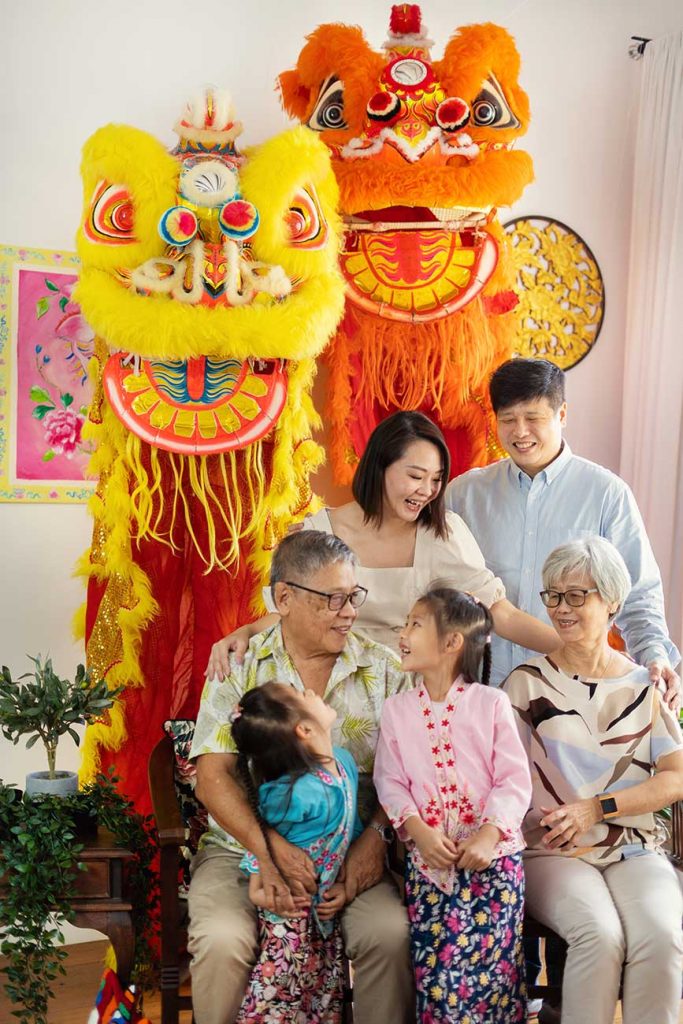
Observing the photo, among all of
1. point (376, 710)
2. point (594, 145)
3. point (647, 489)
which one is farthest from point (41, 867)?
point (594, 145)

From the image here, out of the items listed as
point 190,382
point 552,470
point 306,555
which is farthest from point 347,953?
point 190,382

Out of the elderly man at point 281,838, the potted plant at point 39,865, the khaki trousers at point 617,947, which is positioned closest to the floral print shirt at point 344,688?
Answer: the elderly man at point 281,838

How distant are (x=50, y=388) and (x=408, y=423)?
113 centimetres

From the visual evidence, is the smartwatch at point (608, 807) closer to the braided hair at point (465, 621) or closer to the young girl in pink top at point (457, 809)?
the young girl in pink top at point (457, 809)

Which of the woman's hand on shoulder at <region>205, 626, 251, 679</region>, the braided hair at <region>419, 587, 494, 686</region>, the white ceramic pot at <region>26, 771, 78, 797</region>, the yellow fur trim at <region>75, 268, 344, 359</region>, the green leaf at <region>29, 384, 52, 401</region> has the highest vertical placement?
the yellow fur trim at <region>75, 268, 344, 359</region>

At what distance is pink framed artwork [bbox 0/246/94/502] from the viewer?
3.03 m

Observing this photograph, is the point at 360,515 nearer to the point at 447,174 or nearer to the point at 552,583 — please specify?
the point at 552,583

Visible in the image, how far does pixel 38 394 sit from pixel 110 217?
591mm

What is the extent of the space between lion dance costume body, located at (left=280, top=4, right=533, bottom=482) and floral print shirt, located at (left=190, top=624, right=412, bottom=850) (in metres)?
0.98

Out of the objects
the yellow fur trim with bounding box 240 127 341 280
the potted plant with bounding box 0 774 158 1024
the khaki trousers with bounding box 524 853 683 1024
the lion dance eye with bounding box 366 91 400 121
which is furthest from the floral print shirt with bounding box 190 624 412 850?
the lion dance eye with bounding box 366 91 400 121

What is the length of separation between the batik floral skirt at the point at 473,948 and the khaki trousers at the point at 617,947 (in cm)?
10

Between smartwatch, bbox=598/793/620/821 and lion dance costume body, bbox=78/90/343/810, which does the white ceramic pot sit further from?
smartwatch, bbox=598/793/620/821

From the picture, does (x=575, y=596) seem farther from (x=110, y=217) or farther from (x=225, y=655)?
(x=110, y=217)

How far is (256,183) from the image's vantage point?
272cm
